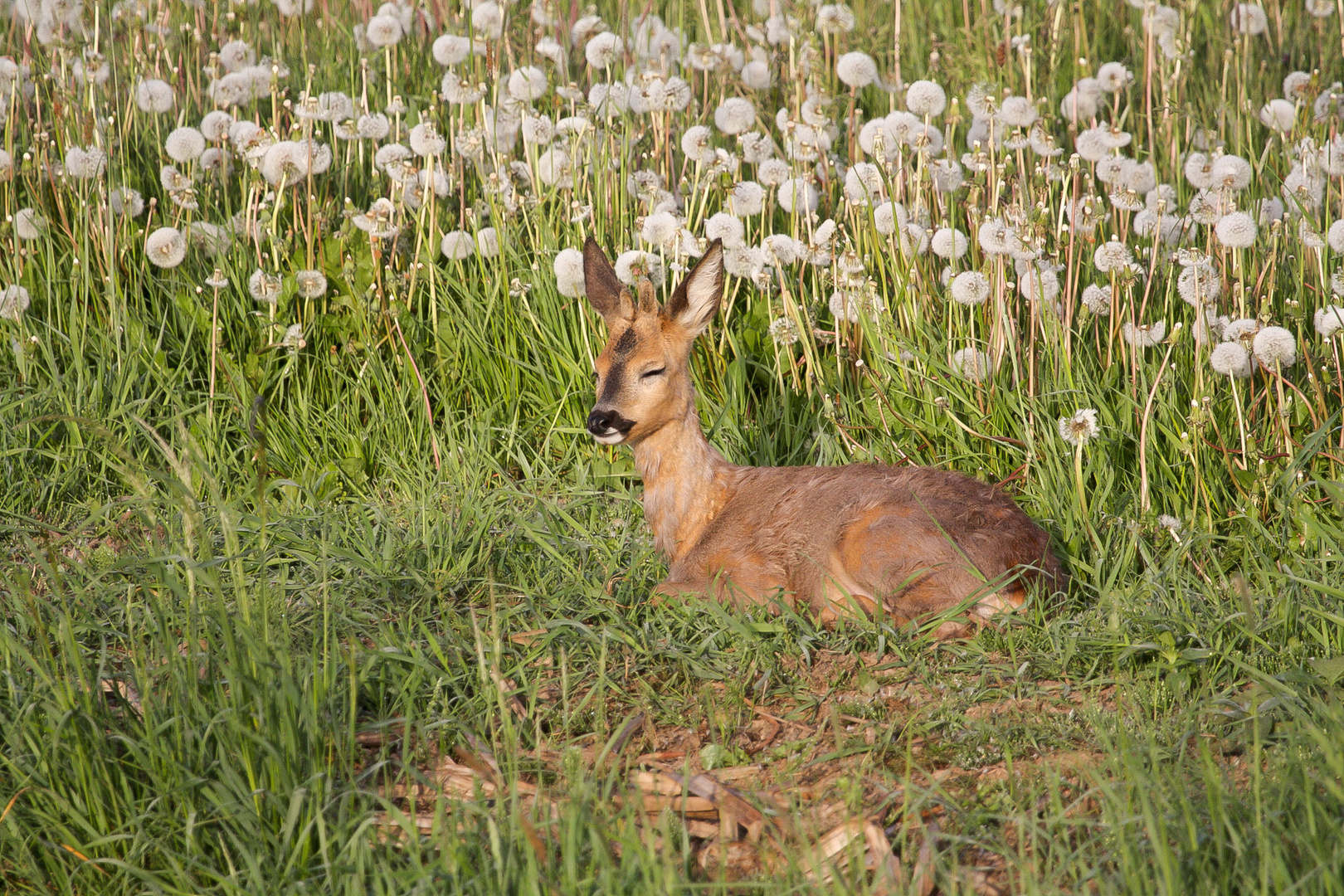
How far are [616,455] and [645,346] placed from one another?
77 centimetres

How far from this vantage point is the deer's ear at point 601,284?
4.39 metres

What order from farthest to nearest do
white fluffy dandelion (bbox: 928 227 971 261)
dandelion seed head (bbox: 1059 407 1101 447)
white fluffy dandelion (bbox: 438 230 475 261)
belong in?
white fluffy dandelion (bbox: 438 230 475 261)
white fluffy dandelion (bbox: 928 227 971 261)
dandelion seed head (bbox: 1059 407 1101 447)

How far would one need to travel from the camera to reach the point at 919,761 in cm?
291

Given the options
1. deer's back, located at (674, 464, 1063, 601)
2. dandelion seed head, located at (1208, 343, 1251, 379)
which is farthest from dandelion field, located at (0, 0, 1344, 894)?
deer's back, located at (674, 464, 1063, 601)

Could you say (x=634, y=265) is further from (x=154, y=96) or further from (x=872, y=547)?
(x=154, y=96)

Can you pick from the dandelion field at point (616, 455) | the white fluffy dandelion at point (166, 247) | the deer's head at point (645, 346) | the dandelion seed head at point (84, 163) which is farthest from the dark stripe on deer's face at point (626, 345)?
the dandelion seed head at point (84, 163)

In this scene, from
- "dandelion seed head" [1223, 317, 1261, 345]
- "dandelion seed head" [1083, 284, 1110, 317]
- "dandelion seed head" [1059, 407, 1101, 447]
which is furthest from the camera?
"dandelion seed head" [1083, 284, 1110, 317]

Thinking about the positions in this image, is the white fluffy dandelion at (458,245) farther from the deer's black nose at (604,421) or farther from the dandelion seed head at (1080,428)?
the dandelion seed head at (1080,428)

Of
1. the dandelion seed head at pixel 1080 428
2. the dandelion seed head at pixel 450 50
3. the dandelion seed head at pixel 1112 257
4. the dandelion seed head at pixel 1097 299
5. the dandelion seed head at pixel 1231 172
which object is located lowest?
the dandelion seed head at pixel 1080 428

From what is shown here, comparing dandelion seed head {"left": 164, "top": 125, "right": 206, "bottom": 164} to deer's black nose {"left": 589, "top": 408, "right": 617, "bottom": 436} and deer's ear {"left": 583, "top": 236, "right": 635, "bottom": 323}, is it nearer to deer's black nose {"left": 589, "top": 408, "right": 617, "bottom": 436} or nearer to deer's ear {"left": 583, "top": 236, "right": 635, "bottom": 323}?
deer's ear {"left": 583, "top": 236, "right": 635, "bottom": 323}

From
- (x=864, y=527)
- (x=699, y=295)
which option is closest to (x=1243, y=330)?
(x=864, y=527)

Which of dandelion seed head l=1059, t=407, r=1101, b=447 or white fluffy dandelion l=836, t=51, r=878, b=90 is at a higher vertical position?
white fluffy dandelion l=836, t=51, r=878, b=90

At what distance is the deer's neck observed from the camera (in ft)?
14.1

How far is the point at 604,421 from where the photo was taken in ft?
13.5
